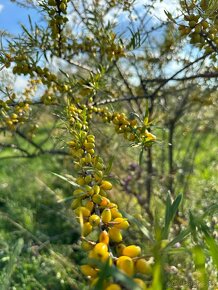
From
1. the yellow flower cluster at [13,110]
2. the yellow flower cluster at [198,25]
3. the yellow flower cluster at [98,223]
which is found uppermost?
the yellow flower cluster at [198,25]

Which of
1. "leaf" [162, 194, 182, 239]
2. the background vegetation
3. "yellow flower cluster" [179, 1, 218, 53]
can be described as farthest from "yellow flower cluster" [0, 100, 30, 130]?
"leaf" [162, 194, 182, 239]

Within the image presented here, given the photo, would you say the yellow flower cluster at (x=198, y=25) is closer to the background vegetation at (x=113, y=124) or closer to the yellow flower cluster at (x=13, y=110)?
the background vegetation at (x=113, y=124)

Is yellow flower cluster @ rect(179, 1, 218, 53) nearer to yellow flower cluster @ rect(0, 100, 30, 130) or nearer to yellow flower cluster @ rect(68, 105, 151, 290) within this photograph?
yellow flower cluster @ rect(68, 105, 151, 290)

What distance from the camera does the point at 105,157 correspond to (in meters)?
3.28

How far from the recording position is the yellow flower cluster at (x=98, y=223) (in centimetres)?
66

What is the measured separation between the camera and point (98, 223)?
78cm

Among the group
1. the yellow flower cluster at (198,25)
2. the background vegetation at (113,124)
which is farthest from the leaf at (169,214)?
the yellow flower cluster at (198,25)

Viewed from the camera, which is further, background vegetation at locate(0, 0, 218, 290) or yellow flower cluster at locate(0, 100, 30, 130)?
yellow flower cluster at locate(0, 100, 30, 130)

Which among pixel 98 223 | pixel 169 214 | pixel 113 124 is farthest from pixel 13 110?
pixel 169 214

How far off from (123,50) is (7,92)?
18.3 inches

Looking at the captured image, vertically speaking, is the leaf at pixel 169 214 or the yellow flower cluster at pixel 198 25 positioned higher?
the yellow flower cluster at pixel 198 25

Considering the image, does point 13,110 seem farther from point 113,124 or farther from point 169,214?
point 169,214

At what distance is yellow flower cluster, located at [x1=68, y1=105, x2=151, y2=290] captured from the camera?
656mm

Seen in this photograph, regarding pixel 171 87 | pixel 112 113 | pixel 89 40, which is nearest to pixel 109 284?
pixel 112 113
